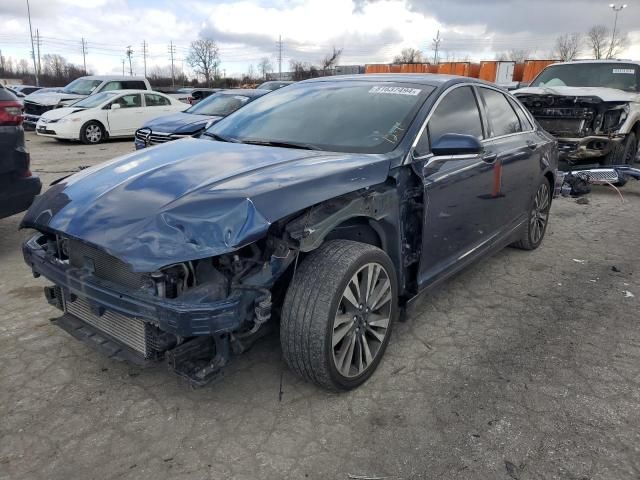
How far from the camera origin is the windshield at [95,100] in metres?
14.4

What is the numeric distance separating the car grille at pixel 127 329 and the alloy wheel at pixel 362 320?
0.88 meters

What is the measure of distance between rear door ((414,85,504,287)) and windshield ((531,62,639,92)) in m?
7.17

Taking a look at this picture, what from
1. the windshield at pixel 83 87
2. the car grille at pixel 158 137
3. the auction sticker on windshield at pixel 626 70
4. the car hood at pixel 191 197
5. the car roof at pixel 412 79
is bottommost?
the car grille at pixel 158 137

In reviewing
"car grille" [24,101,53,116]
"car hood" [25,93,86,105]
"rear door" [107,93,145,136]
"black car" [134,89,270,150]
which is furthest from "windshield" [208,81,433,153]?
"car grille" [24,101,53,116]

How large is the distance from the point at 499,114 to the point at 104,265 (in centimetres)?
335

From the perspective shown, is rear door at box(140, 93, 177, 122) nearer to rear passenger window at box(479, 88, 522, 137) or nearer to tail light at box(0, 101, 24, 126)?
tail light at box(0, 101, 24, 126)

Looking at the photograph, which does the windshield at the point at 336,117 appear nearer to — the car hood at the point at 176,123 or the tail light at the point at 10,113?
the tail light at the point at 10,113

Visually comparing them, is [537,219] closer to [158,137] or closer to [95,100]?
[158,137]

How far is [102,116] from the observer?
1418 centimetres

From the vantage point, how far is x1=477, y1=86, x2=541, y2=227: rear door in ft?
13.5

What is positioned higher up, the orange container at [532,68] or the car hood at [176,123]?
the orange container at [532,68]

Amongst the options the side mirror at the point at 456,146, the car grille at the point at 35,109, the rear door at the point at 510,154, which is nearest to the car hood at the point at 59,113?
the car grille at the point at 35,109

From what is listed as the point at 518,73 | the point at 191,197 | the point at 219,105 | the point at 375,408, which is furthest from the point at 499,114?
the point at 518,73

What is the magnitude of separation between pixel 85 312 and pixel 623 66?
10372 millimetres
